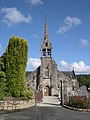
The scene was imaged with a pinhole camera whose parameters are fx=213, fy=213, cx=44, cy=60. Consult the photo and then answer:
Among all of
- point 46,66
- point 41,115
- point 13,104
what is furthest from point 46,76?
point 41,115

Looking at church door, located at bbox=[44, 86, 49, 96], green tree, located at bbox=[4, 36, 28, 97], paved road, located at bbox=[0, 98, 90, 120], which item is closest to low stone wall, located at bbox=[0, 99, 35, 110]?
green tree, located at bbox=[4, 36, 28, 97]

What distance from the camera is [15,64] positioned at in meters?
20.5

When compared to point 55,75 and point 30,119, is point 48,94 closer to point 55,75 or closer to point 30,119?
point 55,75

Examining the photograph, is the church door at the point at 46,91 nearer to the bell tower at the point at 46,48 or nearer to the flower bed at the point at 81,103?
the bell tower at the point at 46,48

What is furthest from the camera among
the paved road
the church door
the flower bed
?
the church door

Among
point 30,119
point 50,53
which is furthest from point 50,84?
point 30,119

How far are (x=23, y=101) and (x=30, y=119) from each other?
297 inches

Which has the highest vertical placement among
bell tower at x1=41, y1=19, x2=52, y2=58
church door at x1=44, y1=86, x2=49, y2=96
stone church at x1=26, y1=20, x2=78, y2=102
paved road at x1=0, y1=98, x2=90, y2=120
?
bell tower at x1=41, y1=19, x2=52, y2=58

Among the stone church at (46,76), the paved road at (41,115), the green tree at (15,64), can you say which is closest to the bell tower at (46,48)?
the stone church at (46,76)

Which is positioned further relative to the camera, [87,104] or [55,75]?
[55,75]

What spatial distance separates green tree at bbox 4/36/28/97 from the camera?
786 inches

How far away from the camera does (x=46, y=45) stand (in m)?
63.6

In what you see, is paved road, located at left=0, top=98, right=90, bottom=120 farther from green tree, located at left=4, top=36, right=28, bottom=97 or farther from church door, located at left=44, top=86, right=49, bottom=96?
church door, located at left=44, top=86, right=49, bottom=96

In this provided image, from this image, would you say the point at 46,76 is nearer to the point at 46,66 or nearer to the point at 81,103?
the point at 46,66
